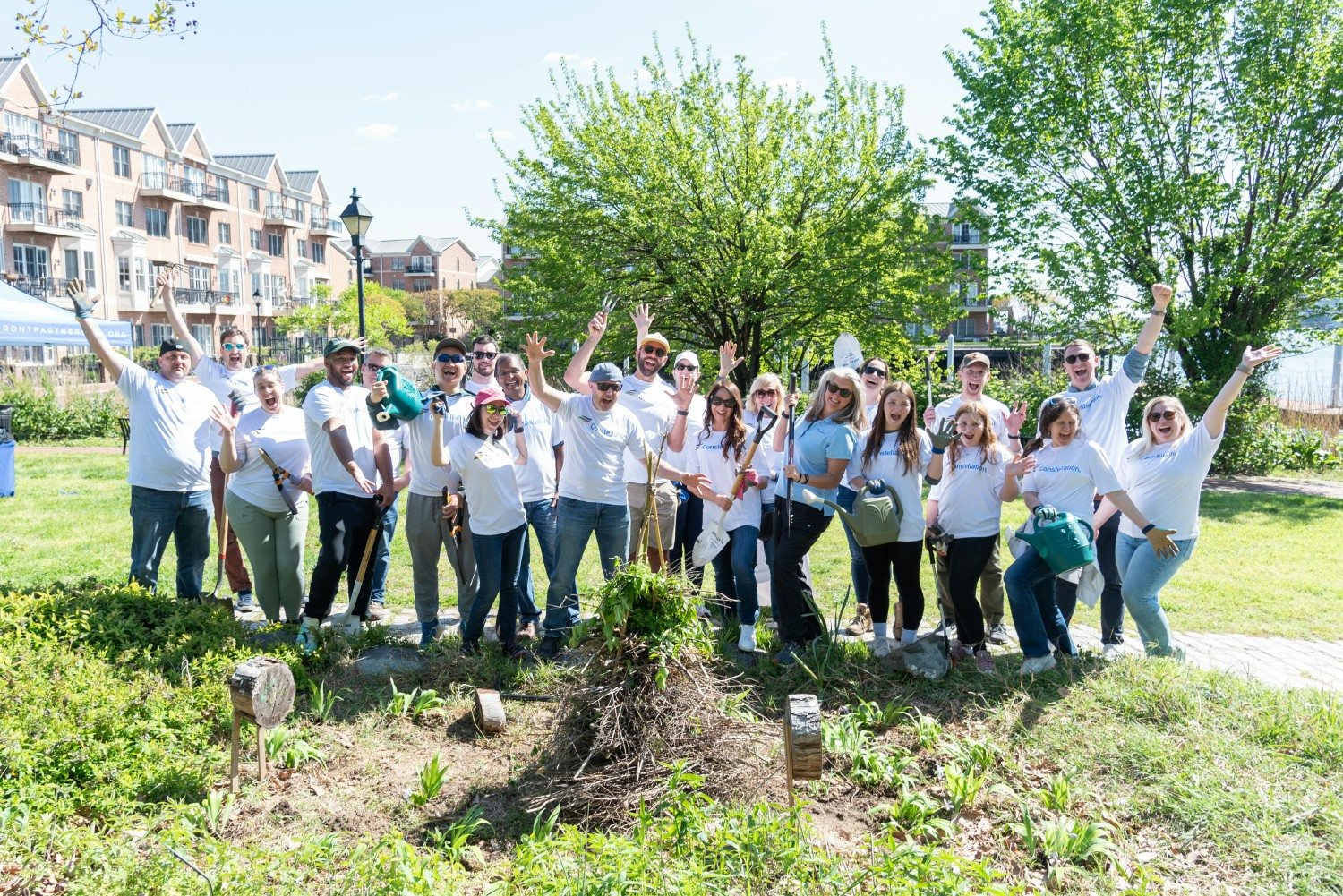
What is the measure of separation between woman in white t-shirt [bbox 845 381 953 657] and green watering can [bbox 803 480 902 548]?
0.35 ft

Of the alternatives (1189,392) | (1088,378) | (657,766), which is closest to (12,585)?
(657,766)

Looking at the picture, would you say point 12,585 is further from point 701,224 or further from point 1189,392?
point 1189,392

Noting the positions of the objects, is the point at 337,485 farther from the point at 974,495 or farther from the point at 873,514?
the point at 974,495

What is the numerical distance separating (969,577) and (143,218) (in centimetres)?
5367

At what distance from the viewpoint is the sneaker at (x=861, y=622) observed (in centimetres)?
639

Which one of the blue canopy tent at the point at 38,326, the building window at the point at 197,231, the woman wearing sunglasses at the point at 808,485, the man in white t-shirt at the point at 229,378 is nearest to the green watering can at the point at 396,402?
the man in white t-shirt at the point at 229,378

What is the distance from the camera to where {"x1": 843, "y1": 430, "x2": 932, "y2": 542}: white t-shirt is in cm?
546

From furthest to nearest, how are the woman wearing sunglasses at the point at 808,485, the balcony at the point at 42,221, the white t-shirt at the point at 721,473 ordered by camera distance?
1. the balcony at the point at 42,221
2. the white t-shirt at the point at 721,473
3. the woman wearing sunglasses at the point at 808,485

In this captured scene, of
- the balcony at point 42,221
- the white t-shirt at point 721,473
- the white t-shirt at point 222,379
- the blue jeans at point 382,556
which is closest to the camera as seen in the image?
the white t-shirt at point 721,473

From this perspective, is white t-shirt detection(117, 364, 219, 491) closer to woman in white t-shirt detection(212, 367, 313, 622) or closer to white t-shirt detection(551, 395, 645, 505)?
woman in white t-shirt detection(212, 367, 313, 622)

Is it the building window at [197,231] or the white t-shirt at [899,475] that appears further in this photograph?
the building window at [197,231]

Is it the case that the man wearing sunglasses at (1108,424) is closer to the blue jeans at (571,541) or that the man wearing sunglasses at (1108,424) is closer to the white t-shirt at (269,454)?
the blue jeans at (571,541)

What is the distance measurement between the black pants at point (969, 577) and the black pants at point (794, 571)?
0.84 meters

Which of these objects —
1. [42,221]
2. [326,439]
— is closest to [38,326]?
[326,439]
